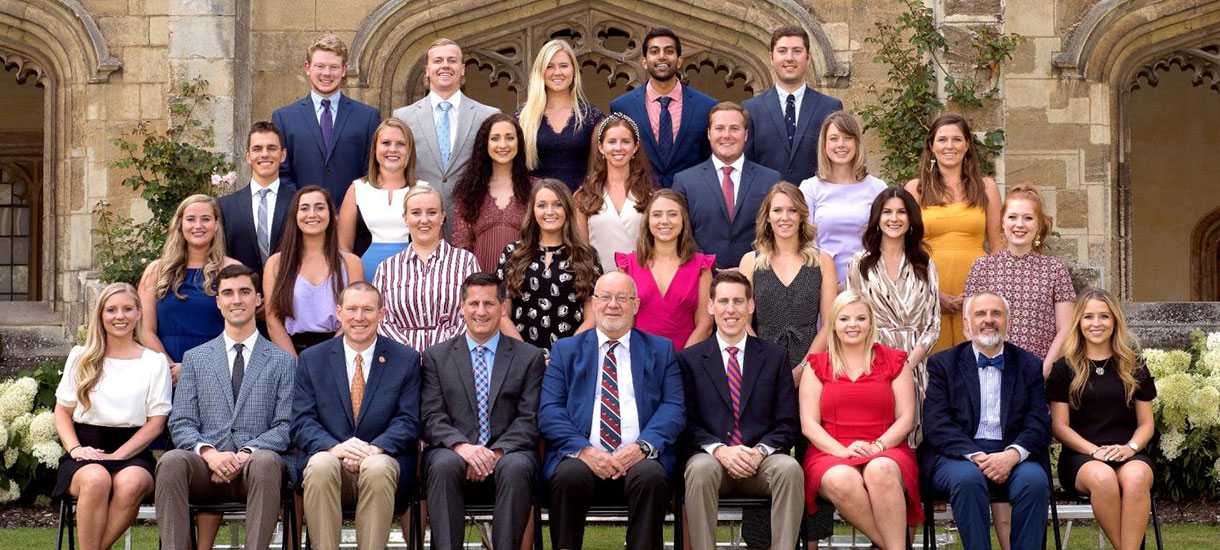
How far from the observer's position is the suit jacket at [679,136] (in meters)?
8.27

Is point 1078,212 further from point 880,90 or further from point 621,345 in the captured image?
point 621,345

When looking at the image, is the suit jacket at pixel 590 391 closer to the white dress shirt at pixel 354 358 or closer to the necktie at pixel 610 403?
the necktie at pixel 610 403

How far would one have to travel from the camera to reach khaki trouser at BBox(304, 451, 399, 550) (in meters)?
6.60

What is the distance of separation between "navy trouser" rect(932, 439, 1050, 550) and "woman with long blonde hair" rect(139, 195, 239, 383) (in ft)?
10.7

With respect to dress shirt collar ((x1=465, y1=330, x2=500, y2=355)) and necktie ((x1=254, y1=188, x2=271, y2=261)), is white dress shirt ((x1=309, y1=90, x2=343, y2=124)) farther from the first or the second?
dress shirt collar ((x1=465, y1=330, x2=500, y2=355))

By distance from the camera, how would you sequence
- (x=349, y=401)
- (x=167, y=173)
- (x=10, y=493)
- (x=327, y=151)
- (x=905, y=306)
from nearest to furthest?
1. (x=349, y=401)
2. (x=905, y=306)
3. (x=327, y=151)
4. (x=10, y=493)
5. (x=167, y=173)

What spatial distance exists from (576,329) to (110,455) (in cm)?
206

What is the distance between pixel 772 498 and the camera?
6.71 m

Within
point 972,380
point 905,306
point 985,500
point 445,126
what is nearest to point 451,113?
point 445,126

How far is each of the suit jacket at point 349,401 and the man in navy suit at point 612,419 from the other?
0.56 metres

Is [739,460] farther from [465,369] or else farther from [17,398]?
[17,398]

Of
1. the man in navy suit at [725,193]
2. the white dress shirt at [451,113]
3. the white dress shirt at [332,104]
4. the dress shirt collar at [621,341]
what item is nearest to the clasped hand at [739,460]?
the dress shirt collar at [621,341]

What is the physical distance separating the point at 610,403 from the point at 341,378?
1123 millimetres

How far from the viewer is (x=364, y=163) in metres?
8.21
